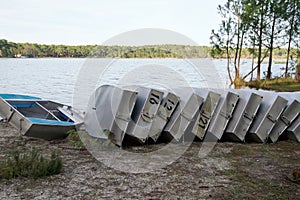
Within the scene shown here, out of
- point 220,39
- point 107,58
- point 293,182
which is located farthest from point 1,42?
point 293,182

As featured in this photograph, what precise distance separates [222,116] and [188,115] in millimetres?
667

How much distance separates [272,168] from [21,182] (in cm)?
344

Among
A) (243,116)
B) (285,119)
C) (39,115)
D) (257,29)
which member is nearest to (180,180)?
(243,116)

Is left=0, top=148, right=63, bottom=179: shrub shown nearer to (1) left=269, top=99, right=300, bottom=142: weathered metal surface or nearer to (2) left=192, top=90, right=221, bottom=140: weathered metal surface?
(2) left=192, top=90, right=221, bottom=140: weathered metal surface

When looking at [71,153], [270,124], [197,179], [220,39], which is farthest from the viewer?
[220,39]

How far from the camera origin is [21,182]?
3949 mm

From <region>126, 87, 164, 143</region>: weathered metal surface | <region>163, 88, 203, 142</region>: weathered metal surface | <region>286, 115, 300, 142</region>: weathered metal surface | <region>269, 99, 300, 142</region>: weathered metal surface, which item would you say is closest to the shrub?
<region>126, 87, 164, 143</region>: weathered metal surface

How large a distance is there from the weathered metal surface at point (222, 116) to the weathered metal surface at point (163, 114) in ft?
2.63

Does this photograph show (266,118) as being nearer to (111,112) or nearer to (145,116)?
(145,116)

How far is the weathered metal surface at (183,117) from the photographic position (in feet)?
18.9

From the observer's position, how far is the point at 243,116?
237 inches

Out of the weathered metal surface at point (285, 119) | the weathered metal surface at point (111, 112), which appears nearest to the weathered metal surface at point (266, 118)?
the weathered metal surface at point (285, 119)

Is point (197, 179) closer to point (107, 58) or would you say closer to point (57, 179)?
point (57, 179)

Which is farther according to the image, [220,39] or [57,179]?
[220,39]
